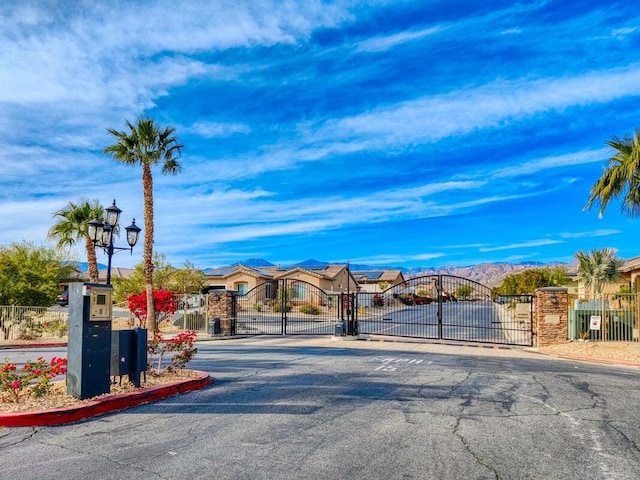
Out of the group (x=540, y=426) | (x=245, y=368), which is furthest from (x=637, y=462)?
(x=245, y=368)

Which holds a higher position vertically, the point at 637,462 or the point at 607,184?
the point at 607,184

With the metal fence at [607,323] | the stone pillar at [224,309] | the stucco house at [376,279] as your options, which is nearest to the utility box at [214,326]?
the stone pillar at [224,309]

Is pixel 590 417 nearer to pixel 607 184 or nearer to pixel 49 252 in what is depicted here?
pixel 607 184

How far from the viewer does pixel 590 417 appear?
761cm

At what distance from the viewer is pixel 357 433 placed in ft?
21.4

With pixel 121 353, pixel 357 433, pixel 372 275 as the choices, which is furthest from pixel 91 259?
A: pixel 372 275

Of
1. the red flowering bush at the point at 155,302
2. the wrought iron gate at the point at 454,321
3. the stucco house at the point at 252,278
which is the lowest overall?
the wrought iron gate at the point at 454,321

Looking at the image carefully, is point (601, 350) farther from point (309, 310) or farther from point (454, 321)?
point (309, 310)

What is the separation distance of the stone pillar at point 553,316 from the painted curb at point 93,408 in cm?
1461

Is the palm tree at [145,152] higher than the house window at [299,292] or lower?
higher

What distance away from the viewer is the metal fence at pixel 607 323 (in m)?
19.5

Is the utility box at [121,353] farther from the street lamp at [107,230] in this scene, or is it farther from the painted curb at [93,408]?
the street lamp at [107,230]

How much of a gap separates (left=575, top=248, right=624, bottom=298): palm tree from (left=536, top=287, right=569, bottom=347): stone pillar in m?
11.4

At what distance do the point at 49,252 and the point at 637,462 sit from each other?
4141 cm
